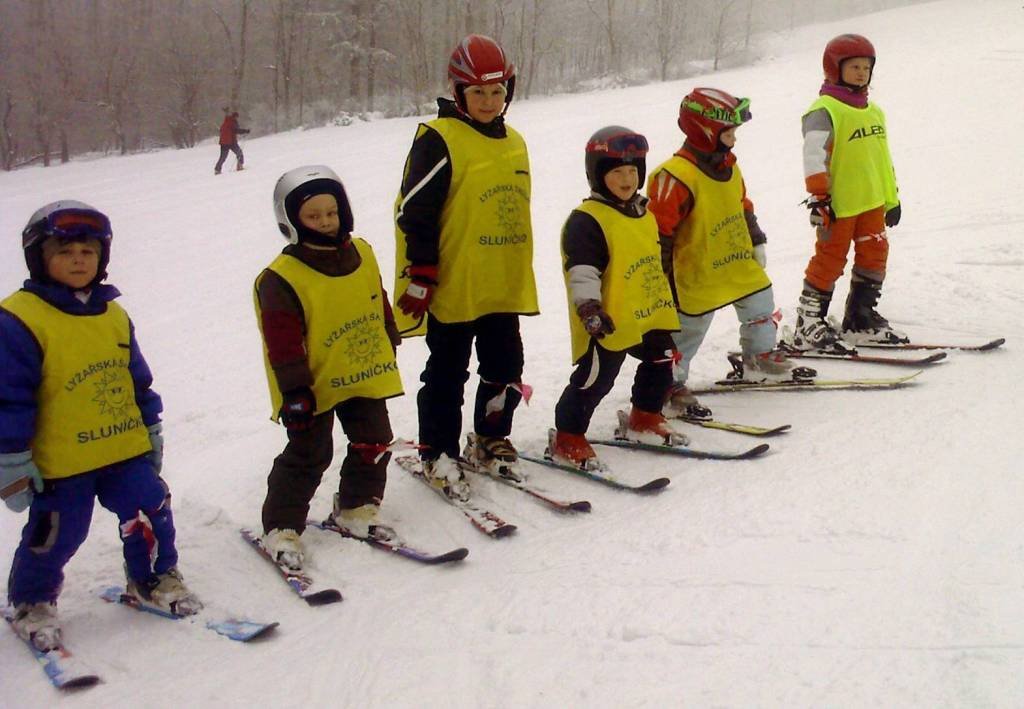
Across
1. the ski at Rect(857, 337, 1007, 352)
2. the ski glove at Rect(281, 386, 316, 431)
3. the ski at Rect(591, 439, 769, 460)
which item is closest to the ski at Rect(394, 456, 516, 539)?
the ski glove at Rect(281, 386, 316, 431)

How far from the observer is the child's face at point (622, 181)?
413 cm

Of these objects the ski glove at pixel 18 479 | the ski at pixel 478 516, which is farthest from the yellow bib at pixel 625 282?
the ski glove at pixel 18 479

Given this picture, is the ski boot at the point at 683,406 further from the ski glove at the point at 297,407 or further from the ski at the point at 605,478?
the ski glove at the point at 297,407

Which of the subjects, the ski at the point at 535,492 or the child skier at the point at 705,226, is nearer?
the ski at the point at 535,492

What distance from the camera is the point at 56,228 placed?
2992 mm

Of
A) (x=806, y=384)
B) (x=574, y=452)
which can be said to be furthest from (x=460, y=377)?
(x=806, y=384)

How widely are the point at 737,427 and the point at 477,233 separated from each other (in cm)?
177

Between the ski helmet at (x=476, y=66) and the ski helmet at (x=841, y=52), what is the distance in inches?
107

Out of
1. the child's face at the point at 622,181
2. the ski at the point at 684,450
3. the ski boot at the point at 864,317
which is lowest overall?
the ski at the point at 684,450

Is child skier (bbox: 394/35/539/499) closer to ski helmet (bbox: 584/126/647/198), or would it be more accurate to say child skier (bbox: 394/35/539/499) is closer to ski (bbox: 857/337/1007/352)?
ski helmet (bbox: 584/126/647/198)

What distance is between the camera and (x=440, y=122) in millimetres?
4000

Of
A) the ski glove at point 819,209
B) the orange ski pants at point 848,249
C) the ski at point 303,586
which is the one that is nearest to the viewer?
the ski at point 303,586

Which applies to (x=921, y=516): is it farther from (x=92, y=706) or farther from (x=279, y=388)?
(x=92, y=706)

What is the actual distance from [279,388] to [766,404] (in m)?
2.89
